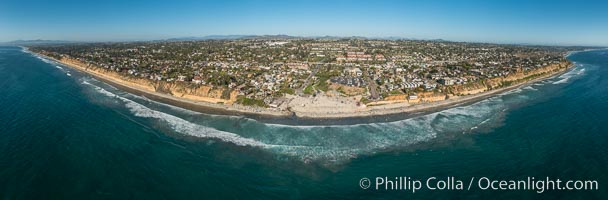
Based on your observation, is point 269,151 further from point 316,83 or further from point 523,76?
point 523,76

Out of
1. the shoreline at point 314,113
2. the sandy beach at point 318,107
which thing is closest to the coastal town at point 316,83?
the sandy beach at point 318,107

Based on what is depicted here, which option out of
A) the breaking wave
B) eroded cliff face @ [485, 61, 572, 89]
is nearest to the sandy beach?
the breaking wave

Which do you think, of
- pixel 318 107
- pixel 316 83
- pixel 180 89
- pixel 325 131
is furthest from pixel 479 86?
pixel 180 89

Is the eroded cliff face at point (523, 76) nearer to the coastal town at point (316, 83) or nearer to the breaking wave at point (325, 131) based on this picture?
the coastal town at point (316, 83)

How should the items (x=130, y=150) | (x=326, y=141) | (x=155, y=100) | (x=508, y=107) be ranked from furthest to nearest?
(x=155, y=100) → (x=508, y=107) → (x=326, y=141) → (x=130, y=150)

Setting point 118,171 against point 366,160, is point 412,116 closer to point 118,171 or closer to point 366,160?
point 366,160

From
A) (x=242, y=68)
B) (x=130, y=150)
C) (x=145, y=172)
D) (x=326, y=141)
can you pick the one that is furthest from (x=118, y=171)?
(x=242, y=68)

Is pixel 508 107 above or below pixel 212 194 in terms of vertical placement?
above

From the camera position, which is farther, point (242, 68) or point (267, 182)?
point (242, 68)
